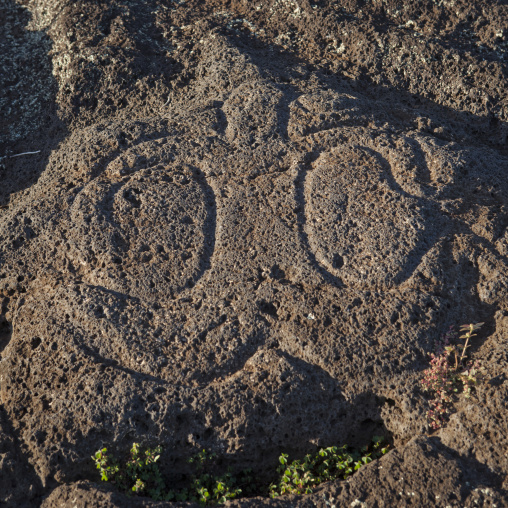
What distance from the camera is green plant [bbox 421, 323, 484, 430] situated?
7.36ft

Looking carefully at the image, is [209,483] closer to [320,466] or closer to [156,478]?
[156,478]

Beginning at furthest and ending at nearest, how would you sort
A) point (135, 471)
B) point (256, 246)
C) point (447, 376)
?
point (256, 246) → point (447, 376) → point (135, 471)

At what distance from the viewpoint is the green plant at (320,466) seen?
7.10 ft

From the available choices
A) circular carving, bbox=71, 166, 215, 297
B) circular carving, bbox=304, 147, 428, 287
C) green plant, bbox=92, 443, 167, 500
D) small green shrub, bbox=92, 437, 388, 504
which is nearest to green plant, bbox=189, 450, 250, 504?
small green shrub, bbox=92, 437, 388, 504

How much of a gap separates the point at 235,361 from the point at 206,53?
2.41 metres

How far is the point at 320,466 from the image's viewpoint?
2.24 m

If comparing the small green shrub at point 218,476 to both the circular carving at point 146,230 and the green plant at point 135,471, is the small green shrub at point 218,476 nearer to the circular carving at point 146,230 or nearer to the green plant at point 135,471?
the green plant at point 135,471

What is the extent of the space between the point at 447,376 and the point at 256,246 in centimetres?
109

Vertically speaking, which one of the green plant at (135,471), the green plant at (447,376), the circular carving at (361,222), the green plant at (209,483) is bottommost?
the green plant at (209,483)

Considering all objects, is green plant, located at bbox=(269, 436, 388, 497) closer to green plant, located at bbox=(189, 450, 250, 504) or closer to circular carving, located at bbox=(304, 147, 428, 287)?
green plant, located at bbox=(189, 450, 250, 504)

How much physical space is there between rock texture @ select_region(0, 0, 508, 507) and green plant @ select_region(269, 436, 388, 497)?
2.6 inches

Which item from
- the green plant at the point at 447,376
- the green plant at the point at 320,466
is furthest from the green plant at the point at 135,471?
the green plant at the point at 447,376

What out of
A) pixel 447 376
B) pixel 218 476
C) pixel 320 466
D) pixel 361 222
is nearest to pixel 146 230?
pixel 361 222

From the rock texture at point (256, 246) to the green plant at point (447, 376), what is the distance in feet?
0.16
